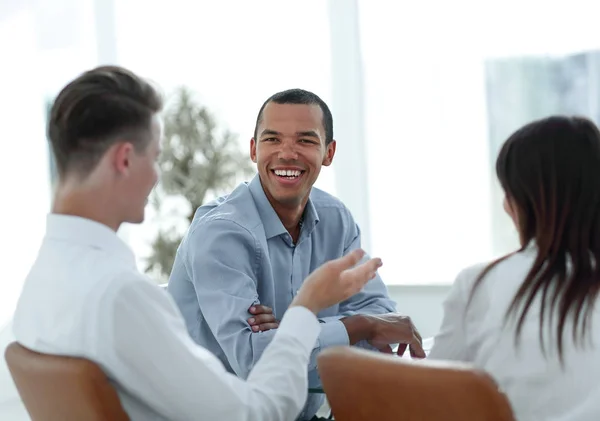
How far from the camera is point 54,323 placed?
4.91 ft

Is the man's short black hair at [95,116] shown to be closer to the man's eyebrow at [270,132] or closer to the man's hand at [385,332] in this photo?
the man's hand at [385,332]

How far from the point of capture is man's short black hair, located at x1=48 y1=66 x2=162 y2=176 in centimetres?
151

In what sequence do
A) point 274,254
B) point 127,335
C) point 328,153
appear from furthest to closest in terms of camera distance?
1. point 328,153
2. point 274,254
3. point 127,335

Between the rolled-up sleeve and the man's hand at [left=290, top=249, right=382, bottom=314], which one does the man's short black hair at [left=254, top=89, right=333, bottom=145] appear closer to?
the rolled-up sleeve

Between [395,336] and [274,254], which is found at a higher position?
[274,254]

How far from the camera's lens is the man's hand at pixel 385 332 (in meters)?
2.35

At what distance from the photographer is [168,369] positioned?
1.46 metres

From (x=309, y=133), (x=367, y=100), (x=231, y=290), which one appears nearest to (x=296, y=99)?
(x=309, y=133)

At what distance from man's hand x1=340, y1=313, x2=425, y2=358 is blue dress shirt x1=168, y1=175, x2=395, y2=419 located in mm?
57

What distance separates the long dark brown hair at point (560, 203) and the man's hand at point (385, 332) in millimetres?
784

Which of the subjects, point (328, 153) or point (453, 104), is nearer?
point (328, 153)

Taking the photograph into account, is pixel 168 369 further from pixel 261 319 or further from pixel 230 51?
pixel 230 51

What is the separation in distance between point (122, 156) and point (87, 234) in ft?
0.48

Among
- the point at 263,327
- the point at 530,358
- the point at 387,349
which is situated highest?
the point at 530,358
